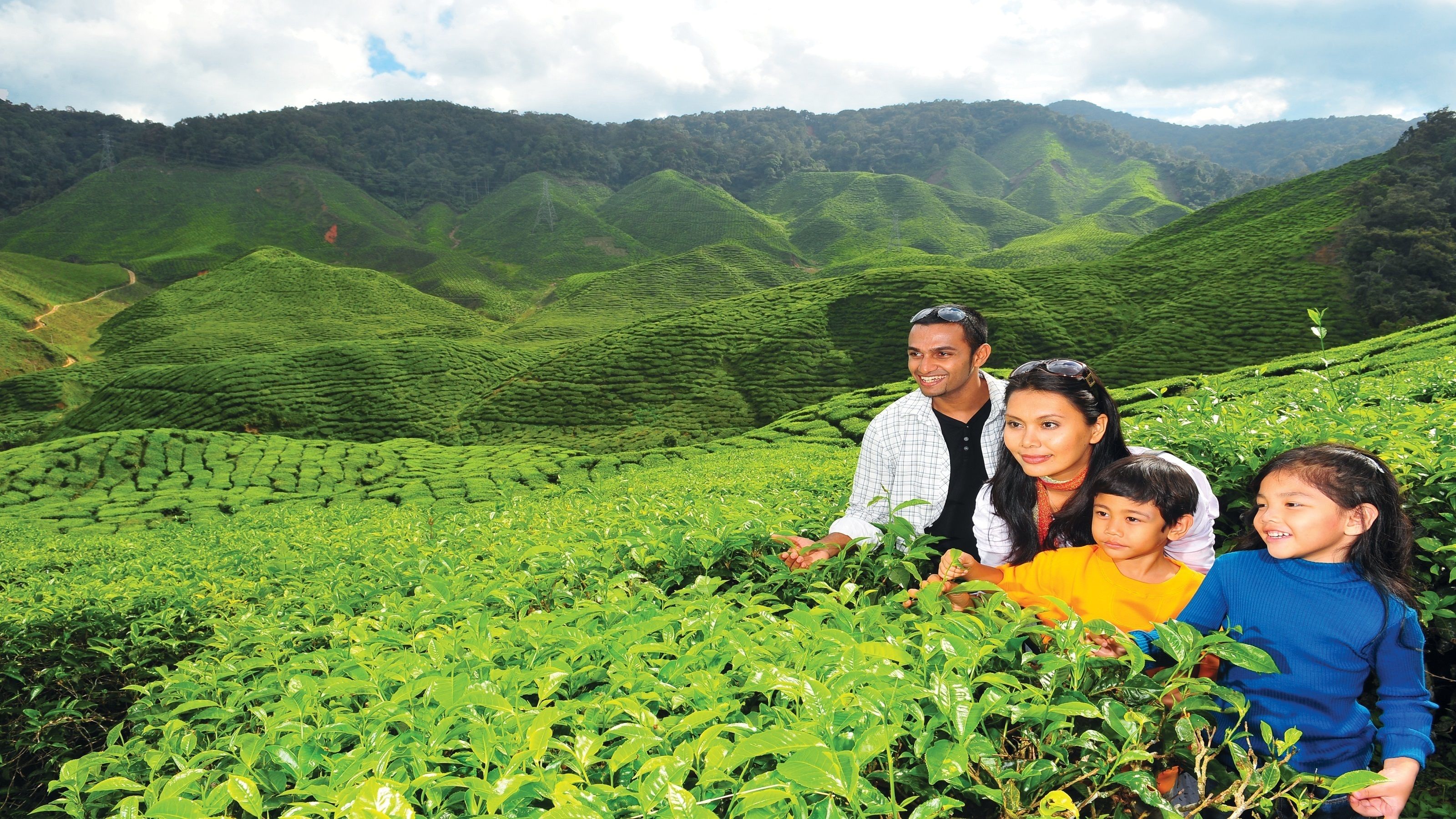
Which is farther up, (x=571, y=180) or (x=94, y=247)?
(x=571, y=180)

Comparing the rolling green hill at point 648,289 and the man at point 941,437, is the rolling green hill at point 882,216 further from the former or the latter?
the man at point 941,437

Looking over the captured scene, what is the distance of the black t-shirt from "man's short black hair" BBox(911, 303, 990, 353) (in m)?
0.33

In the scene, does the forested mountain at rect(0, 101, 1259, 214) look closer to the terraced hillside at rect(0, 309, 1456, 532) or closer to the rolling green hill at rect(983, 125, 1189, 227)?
the rolling green hill at rect(983, 125, 1189, 227)

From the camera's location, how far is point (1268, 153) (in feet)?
569

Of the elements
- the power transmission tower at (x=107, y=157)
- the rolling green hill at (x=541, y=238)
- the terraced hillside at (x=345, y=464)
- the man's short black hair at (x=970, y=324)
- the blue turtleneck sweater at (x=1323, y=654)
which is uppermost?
the power transmission tower at (x=107, y=157)

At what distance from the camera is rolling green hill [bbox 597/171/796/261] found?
86.1 meters

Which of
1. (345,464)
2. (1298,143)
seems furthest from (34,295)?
(1298,143)

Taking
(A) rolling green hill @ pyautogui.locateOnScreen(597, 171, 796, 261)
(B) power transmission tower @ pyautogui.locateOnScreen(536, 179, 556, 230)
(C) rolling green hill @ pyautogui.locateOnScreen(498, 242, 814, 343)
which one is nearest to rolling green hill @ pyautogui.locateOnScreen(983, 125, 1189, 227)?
(A) rolling green hill @ pyautogui.locateOnScreen(597, 171, 796, 261)

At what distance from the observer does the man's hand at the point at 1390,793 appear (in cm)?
184

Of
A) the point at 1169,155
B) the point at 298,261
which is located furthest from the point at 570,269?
the point at 1169,155

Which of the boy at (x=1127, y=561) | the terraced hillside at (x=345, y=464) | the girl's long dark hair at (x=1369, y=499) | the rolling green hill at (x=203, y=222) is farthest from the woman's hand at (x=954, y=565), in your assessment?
the rolling green hill at (x=203, y=222)

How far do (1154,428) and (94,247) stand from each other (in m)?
98.3

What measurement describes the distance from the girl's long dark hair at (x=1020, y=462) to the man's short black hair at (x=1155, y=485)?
0.13 metres

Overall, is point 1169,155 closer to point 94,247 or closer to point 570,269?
point 570,269
